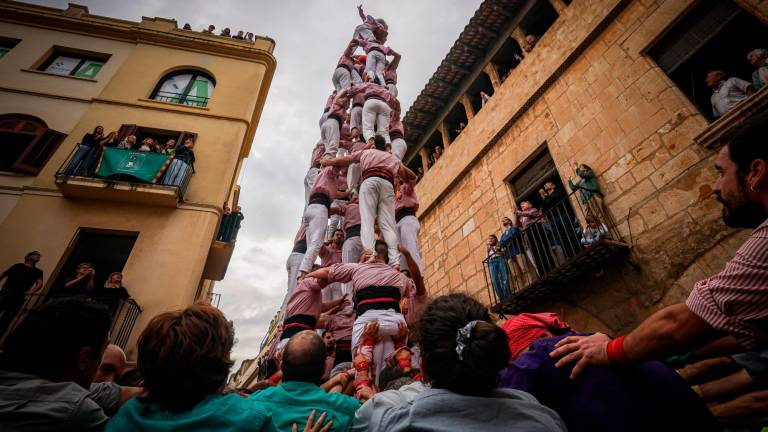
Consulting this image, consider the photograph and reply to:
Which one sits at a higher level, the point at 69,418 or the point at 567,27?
the point at 567,27

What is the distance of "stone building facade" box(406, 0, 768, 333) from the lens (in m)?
5.01

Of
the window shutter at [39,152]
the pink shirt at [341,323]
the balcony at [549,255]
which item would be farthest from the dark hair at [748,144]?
the window shutter at [39,152]

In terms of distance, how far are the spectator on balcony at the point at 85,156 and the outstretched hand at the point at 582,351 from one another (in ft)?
32.5

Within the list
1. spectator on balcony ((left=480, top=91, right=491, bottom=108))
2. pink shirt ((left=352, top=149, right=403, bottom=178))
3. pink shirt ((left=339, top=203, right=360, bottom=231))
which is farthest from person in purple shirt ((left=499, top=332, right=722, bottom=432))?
spectator on balcony ((left=480, top=91, right=491, bottom=108))

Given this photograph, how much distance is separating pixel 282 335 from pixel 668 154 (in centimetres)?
648

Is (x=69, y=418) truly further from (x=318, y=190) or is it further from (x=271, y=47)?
(x=271, y=47)

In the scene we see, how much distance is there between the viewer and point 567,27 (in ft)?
25.8

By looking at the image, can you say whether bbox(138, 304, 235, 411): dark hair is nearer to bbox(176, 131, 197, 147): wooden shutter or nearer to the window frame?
bbox(176, 131, 197, 147): wooden shutter

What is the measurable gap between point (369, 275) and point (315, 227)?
5.15 feet

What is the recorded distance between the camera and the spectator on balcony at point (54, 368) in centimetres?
118

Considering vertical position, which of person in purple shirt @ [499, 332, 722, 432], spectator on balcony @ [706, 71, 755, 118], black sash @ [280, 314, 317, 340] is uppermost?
spectator on balcony @ [706, 71, 755, 118]

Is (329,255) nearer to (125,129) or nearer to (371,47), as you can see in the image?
(371,47)

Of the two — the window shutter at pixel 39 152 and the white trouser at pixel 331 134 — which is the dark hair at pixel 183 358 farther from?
the window shutter at pixel 39 152

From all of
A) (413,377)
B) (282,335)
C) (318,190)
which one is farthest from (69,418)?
(318,190)
